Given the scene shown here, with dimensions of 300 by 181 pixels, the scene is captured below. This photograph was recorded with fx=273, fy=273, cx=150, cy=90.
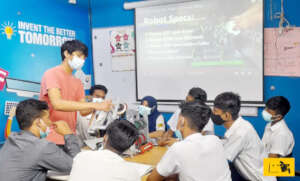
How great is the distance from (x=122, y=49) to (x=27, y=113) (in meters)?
2.85

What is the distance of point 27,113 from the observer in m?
1.71

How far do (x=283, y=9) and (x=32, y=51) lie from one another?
3176 mm

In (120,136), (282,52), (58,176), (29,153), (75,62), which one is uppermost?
(282,52)

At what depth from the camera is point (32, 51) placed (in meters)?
3.53

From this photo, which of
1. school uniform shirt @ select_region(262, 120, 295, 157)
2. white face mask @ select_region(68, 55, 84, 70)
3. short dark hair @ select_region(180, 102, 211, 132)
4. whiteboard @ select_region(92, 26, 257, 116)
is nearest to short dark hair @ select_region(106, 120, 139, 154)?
short dark hair @ select_region(180, 102, 211, 132)

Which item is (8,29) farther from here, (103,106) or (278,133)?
Answer: (278,133)

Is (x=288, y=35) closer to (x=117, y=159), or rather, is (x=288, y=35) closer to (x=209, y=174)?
(x=209, y=174)

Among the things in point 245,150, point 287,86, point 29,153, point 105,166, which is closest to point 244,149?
point 245,150

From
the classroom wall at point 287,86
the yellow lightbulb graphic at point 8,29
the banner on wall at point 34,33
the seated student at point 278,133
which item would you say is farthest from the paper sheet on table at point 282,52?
the yellow lightbulb graphic at point 8,29

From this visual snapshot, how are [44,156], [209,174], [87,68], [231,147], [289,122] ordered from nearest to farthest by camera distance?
[209,174]
[44,156]
[231,147]
[289,122]
[87,68]

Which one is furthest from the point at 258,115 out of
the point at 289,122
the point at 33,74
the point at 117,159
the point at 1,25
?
the point at 1,25

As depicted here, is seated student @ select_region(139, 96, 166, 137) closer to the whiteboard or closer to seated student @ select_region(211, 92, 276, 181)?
the whiteboard

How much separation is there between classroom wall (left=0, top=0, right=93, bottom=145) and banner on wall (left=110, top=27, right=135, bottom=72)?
2.03 ft

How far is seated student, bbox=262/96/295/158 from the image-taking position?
2.46 meters
